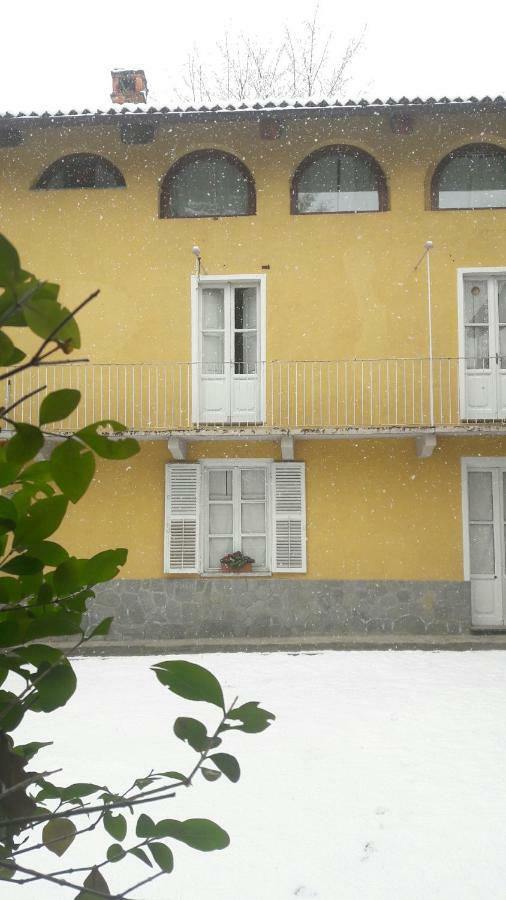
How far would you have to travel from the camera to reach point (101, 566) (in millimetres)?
774

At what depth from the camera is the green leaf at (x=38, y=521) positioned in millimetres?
694

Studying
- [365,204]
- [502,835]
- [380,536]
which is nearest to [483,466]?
[380,536]

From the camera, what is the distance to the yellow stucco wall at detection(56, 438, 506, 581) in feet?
31.7

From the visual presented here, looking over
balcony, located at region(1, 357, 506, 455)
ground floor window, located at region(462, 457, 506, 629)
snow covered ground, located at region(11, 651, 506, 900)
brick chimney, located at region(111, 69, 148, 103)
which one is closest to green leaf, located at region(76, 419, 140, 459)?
snow covered ground, located at region(11, 651, 506, 900)

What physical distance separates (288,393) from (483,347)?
100.0 inches

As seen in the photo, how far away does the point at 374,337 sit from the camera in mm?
9797

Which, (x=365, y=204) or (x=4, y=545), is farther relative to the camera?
(x=365, y=204)

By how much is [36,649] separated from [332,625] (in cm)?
914

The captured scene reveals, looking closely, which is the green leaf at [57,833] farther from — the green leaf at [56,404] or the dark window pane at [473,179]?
the dark window pane at [473,179]

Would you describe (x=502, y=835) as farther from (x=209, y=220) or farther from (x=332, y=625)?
(x=209, y=220)

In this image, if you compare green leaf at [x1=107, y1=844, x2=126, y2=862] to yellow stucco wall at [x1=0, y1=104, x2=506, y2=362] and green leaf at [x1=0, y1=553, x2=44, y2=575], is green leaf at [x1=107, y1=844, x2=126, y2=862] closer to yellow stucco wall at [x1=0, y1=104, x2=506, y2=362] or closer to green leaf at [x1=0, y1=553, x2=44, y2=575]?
green leaf at [x1=0, y1=553, x2=44, y2=575]

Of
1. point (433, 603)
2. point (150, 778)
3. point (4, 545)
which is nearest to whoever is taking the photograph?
point (4, 545)

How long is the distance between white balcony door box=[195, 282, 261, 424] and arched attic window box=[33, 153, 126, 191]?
1884 mm

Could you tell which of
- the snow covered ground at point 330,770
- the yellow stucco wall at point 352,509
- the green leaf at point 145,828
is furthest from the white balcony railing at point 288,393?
the green leaf at point 145,828
